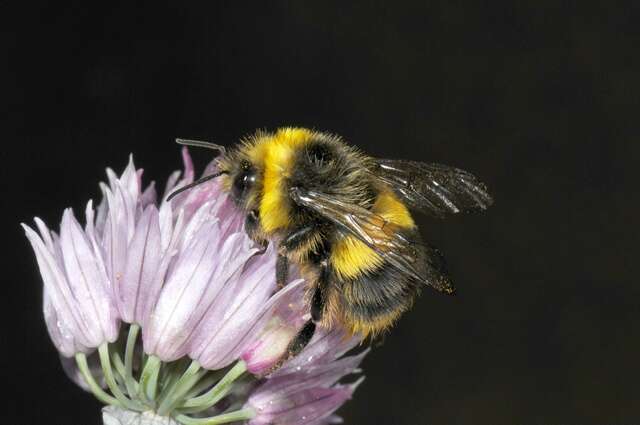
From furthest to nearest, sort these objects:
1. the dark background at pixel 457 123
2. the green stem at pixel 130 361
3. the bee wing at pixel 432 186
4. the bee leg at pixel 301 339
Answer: the dark background at pixel 457 123 → the bee wing at pixel 432 186 → the bee leg at pixel 301 339 → the green stem at pixel 130 361

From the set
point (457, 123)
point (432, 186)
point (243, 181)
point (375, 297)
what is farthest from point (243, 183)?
point (457, 123)

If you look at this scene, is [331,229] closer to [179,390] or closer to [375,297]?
[375,297]

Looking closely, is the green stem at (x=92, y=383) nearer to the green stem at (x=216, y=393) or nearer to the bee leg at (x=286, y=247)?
the green stem at (x=216, y=393)

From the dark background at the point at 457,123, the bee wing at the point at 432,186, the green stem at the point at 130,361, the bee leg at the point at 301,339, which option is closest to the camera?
the green stem at the point at 130,361

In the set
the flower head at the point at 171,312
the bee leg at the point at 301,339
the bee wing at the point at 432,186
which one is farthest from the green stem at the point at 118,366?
the bee wing at the point at 432,186

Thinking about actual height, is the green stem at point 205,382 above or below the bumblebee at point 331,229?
below

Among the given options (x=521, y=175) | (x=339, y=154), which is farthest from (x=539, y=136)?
(x=339, y=154)

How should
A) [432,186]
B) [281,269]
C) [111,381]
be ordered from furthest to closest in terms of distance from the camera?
[432,186] → [281,269] → [111,381]
